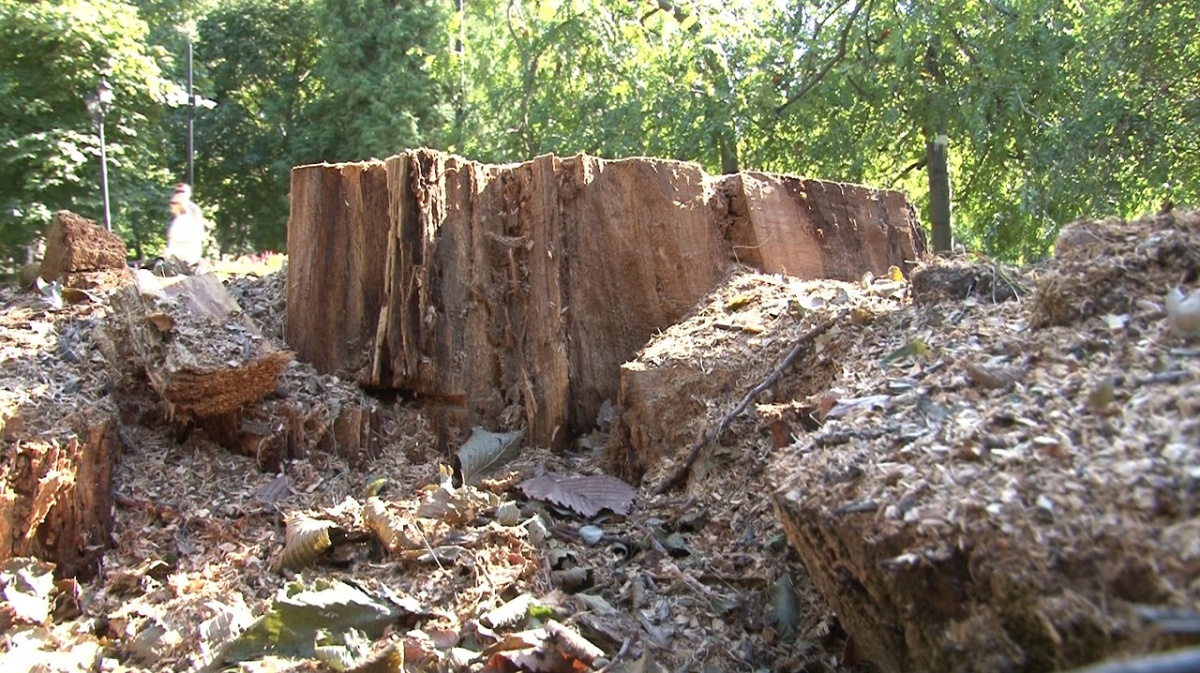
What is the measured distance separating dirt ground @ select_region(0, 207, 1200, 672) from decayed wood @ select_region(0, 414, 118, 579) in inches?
2.2

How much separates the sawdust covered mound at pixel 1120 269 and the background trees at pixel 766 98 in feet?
15.0

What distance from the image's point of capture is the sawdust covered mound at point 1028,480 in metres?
1.41

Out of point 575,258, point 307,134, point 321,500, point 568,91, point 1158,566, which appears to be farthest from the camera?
point 307,134

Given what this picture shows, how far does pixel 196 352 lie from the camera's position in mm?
3270

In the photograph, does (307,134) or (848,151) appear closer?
(848,151)

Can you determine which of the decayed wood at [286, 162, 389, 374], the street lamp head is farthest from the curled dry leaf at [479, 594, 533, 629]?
the street lamp head

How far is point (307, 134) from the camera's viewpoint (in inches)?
741

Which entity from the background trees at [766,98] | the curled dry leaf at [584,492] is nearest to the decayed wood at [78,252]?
the curled dry leaf at [584,492]

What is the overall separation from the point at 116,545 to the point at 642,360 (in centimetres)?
177

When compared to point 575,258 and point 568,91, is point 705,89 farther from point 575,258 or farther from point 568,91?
point 575,258

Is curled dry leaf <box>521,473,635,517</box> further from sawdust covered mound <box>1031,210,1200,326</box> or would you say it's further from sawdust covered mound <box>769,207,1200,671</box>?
sawdust covered mound <box>1031,210,1200,326</box>

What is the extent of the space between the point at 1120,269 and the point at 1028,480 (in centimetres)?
76

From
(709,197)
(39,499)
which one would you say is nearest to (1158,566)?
(39,499)

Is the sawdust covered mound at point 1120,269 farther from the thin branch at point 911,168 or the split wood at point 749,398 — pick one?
the thin branch at point 911,168
